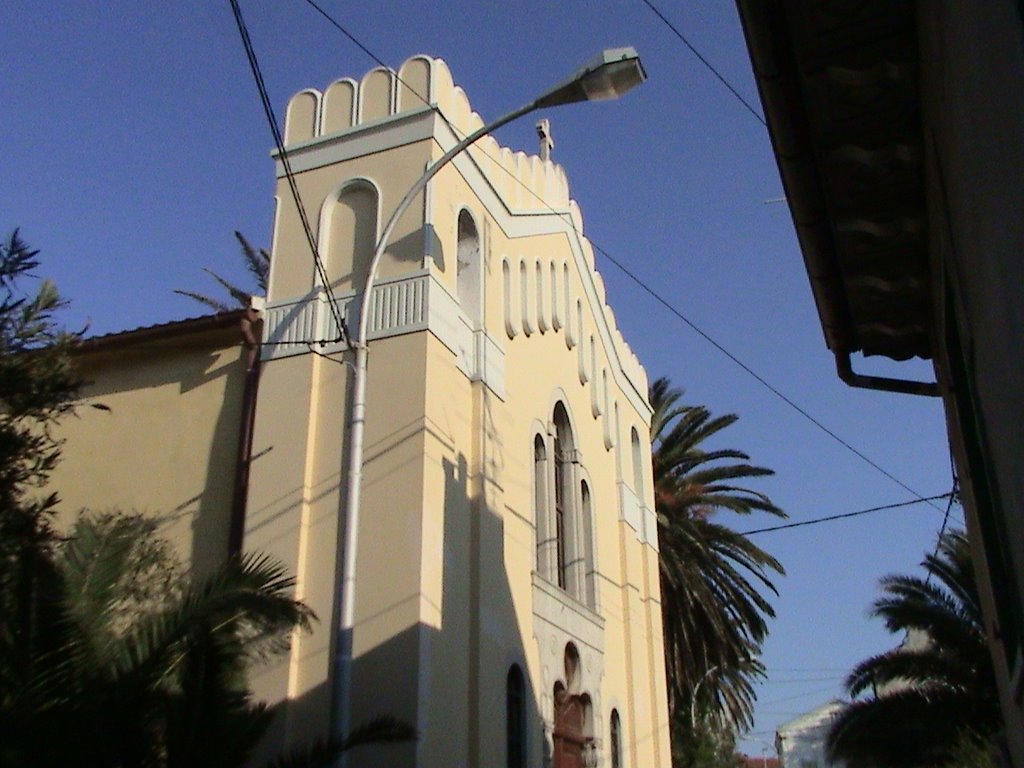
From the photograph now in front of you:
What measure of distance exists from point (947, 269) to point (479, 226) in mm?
10576

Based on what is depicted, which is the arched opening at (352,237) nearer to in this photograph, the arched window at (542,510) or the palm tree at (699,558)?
the arched window at (542,510)

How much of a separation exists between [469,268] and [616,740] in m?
8.15

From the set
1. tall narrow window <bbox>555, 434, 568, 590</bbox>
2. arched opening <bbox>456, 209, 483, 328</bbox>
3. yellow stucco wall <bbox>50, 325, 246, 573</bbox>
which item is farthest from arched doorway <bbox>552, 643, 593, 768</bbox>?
yellow stucco wall <bbox>50, 325, 246, 573</bbox>

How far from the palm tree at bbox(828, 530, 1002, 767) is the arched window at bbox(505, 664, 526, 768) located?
911 centimetres

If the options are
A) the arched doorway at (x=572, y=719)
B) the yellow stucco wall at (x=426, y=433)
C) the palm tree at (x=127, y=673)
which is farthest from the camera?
the arched doorway at (x=572, y=719)

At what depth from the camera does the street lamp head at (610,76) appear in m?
10.3

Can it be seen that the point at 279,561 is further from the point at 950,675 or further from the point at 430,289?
the point at 950,675

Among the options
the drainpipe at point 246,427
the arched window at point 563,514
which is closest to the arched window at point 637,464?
the arched window at point 563,514

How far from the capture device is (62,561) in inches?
350

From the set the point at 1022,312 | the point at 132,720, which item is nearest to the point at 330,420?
the point at 132,720

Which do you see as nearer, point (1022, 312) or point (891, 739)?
point (1022, 312)

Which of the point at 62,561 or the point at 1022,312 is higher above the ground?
the point at 62,561

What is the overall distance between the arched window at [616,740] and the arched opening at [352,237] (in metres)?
8.43

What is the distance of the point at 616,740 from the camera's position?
18.1 metres
